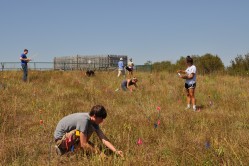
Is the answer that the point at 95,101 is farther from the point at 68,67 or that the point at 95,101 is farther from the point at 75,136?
the point at 68,67

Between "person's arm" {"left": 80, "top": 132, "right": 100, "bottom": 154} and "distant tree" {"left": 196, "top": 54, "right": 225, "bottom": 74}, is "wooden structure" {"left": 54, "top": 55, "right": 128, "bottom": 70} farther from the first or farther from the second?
"person's arm" {"left": 80, "top": 132, "right": 100, "bottom": 154}

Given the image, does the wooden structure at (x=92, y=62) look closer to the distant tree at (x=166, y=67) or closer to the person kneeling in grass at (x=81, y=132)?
the distant tree at (x=166, y=67)

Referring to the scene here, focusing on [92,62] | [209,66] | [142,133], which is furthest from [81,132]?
[92,62]

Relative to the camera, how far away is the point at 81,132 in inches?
143

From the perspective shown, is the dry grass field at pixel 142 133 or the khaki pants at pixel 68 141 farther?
the khaki pants at pixel 68 141

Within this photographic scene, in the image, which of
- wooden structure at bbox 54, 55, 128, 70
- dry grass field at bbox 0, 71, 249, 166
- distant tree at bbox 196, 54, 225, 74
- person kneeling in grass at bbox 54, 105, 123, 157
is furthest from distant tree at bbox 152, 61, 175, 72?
person kneeling in grass at bbox 54, 105, 123, 157

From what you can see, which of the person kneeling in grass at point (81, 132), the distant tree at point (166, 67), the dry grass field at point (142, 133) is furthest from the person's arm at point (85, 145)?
the distant tree at point (166, 67)

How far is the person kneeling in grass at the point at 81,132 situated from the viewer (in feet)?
11.9

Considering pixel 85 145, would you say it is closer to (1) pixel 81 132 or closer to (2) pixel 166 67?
(1) pixel 81 132

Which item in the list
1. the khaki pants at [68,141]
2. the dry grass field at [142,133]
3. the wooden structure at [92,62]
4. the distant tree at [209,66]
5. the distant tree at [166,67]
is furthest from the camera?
the wooden structure at [92,62]

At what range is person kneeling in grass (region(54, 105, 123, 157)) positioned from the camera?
363 cm

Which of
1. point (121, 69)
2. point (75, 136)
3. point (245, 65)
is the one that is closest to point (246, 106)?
point (75, 136)

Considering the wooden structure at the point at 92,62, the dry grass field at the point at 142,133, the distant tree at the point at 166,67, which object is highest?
the wooden structure at the point at 92,62

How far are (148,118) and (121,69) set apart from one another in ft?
40.7
